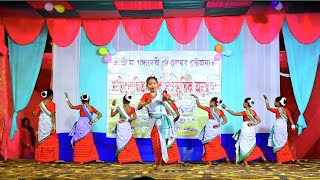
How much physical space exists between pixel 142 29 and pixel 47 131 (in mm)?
2062

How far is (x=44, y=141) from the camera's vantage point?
5.96 meters

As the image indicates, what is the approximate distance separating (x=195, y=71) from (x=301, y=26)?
5.59ft

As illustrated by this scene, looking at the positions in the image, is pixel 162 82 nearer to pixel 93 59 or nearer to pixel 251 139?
pixel 93 59

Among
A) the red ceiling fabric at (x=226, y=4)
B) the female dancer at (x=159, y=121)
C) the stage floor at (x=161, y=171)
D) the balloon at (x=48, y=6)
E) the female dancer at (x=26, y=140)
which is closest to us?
the stage floor at (x=161, y=171)

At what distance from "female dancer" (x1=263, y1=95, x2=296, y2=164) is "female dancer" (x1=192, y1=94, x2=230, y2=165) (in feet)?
2.37

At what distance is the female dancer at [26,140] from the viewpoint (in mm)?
6465

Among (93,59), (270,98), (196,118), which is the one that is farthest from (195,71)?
(93,59)

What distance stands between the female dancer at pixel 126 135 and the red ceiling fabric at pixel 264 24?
7.02 feet

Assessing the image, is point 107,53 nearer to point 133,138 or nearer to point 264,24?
point 133,138

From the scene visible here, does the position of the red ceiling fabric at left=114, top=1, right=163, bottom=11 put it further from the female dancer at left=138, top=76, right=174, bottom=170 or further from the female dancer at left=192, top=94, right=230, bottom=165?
the female dancer at left=192, top=94, right=230, bottom=165

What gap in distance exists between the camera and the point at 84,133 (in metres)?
5.91

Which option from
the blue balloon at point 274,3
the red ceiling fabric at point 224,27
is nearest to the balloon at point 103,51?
the red ceiling fabric at point 224,27

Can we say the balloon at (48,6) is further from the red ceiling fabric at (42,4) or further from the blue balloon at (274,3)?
the blue balloon at (274,3)

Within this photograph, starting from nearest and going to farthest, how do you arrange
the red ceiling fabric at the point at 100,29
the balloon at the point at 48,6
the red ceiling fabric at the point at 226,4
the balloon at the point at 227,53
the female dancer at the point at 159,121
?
the female dancer at the point at 159,121, the red ceiling fabric at the point at 226,4, the balloon at the point at 48,6, the balloon at the point at 227,53, the red ceiling fabric at the point at 100,29
